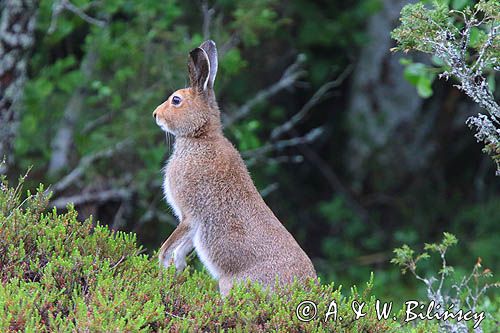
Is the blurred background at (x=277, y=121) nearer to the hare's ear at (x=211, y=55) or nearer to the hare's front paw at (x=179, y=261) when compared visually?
the hare's ear at (x=211, y=55)

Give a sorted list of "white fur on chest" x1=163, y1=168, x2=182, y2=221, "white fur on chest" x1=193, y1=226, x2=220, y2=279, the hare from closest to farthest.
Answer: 1. the hare
2. "white fur on chest" x1=193, y1=226, x2=220, y2=279
3. "white fur on chest" x1=163, y1=168, x2=182, y2=221

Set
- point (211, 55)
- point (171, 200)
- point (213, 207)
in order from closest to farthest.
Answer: point (213, 207), point (171, 200), point (211, 55)

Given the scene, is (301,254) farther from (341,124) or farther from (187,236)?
(341,124)

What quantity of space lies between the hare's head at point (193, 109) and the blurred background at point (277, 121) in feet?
6.34

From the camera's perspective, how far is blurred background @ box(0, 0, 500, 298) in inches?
368

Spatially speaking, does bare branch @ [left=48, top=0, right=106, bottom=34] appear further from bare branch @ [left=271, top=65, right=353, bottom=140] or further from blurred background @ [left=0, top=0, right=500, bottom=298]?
bare branch @ [left=271, top=65, right=353, bottom=140]

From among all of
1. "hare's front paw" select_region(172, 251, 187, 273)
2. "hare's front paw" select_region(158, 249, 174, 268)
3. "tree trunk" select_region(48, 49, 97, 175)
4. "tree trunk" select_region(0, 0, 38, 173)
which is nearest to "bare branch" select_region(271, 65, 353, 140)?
"tree trunk" select_region(48, 49, 97, 175)

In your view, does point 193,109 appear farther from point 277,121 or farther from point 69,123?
point 277,121

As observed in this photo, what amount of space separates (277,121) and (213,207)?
687 centimetres

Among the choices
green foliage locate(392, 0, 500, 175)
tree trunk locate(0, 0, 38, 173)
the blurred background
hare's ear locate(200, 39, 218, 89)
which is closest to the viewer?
green foliage locate(392, 0, 500, 175)

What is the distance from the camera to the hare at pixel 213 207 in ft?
17.2

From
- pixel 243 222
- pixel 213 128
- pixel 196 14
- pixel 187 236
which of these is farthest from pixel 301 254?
pixel 196 14

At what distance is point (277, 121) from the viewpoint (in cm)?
1225

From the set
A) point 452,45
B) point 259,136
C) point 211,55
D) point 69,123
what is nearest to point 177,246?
point 211,55
